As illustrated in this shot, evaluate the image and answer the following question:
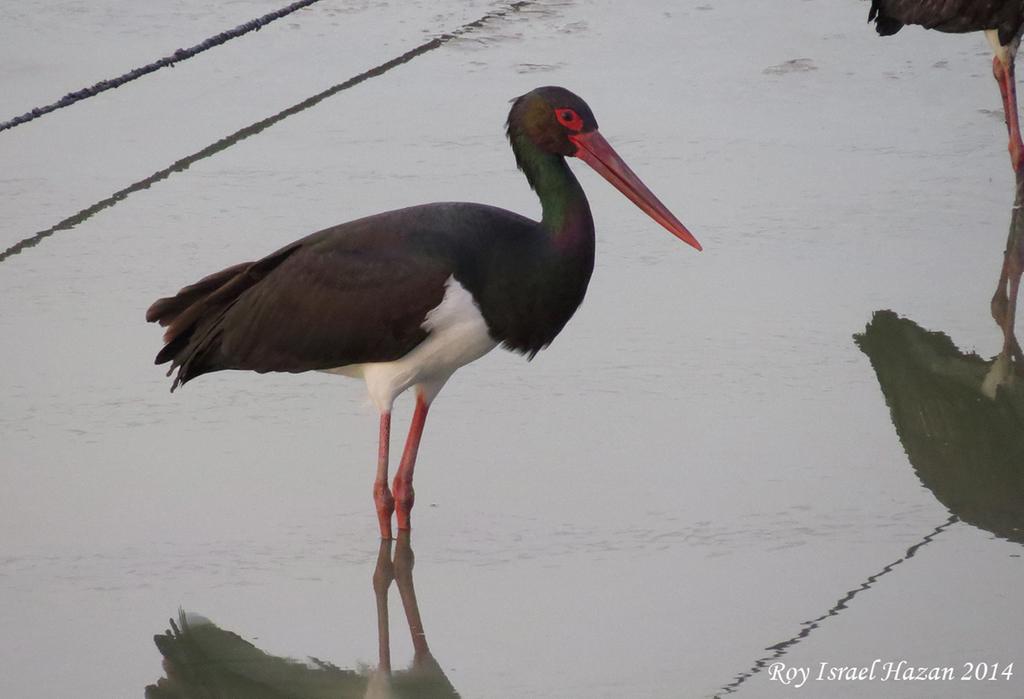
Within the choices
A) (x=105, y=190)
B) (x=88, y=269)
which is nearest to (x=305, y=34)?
(x=105, y=190)

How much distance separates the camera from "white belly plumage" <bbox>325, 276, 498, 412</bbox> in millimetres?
4938

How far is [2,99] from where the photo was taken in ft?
29.0

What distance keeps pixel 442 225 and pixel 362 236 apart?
26 cm

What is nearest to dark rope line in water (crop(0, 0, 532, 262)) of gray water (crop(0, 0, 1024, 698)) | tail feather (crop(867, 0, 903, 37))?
gray water (crop(0, 0, 1024, 698))

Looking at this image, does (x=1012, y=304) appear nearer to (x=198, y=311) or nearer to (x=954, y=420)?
(x=954, y=420)

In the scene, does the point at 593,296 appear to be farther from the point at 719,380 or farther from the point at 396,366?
the point at 396,366

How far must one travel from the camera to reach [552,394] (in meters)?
5.84

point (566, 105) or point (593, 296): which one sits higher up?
point (566, 105)

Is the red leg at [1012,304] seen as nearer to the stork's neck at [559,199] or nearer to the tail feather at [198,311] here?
the stork's neck at [559,199]

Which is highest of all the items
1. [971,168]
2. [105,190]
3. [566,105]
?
[566,105]

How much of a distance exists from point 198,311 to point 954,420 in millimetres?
2361

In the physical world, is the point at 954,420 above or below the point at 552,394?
below

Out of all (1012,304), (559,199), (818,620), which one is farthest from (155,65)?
(818,620)

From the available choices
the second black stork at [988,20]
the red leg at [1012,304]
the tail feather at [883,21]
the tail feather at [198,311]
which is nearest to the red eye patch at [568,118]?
the tail feather at [198,311]
